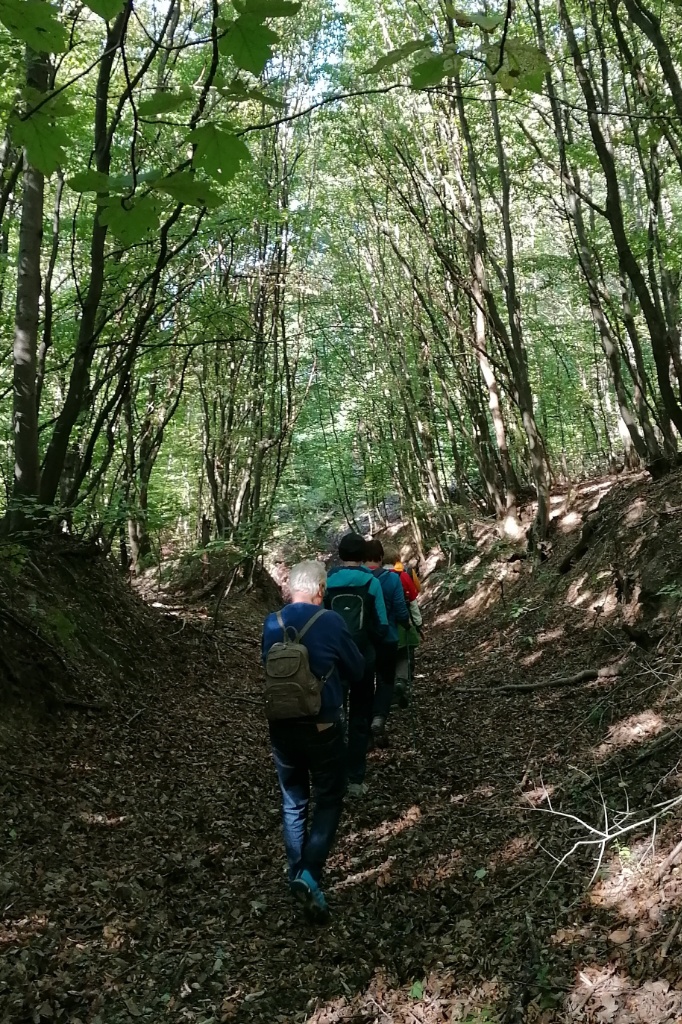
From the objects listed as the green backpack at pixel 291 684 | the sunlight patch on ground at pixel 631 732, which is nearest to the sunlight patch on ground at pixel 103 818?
the green backpack at pixel 291 684

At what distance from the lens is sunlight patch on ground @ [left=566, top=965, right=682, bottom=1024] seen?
7.83ft

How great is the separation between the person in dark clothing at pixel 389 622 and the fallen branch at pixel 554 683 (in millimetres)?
1549

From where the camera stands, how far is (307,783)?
3.82m

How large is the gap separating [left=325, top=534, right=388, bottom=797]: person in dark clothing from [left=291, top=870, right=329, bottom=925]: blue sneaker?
62.1 inches

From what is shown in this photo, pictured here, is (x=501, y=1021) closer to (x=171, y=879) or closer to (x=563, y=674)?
(x=171, y=879)

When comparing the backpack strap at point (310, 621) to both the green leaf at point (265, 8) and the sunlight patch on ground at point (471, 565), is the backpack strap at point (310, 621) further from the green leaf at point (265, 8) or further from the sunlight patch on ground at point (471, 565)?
the sunlight patch on ground at point (471, 565)

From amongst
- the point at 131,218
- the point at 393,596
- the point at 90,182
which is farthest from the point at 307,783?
the point at 90,182

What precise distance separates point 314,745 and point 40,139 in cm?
294

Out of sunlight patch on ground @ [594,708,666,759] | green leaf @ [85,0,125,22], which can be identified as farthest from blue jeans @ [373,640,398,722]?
green leaf @ [85,0,125,22]

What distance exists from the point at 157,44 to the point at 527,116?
1615 centimetres

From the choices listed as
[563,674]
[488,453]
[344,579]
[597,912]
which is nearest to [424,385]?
[488,453]

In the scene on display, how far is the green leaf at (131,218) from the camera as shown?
6.52ft

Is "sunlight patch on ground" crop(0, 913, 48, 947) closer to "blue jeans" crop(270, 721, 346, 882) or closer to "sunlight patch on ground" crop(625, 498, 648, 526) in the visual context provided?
"blue jeans" crop(270, 721, 346, 882)

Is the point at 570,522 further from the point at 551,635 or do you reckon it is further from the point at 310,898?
the point at 310,898
